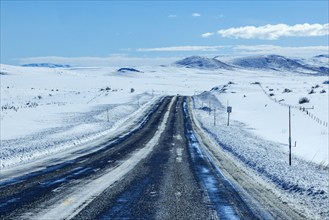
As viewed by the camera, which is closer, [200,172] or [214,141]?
[200,172]

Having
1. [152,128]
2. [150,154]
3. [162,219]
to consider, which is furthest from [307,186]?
[152,128]

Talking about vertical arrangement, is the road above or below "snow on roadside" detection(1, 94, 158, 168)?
above

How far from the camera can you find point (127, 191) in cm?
Result: 1180

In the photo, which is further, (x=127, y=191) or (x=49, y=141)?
(x=49, y=141)

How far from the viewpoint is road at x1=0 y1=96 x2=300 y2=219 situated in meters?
9.52

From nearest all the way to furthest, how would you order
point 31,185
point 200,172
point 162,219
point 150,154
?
1. point 162,219
2. point 31,185
3. point 200,172
4. point 150,154

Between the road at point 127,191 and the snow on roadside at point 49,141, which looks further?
the snow on roadside at point 49,141

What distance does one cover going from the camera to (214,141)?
27719mm

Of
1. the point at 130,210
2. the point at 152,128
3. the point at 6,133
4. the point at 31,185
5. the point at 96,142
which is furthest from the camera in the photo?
the point at 152,128

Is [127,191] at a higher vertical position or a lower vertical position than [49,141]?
higher

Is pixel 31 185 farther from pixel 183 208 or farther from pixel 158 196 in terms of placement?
pixel 183 208

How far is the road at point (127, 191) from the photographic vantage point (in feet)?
31.2

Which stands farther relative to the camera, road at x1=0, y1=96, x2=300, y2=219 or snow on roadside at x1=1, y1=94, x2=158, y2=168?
snow on roadside at x1=1, y1=94, x2=158, y2=168

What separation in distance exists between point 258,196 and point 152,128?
79.0 ft
